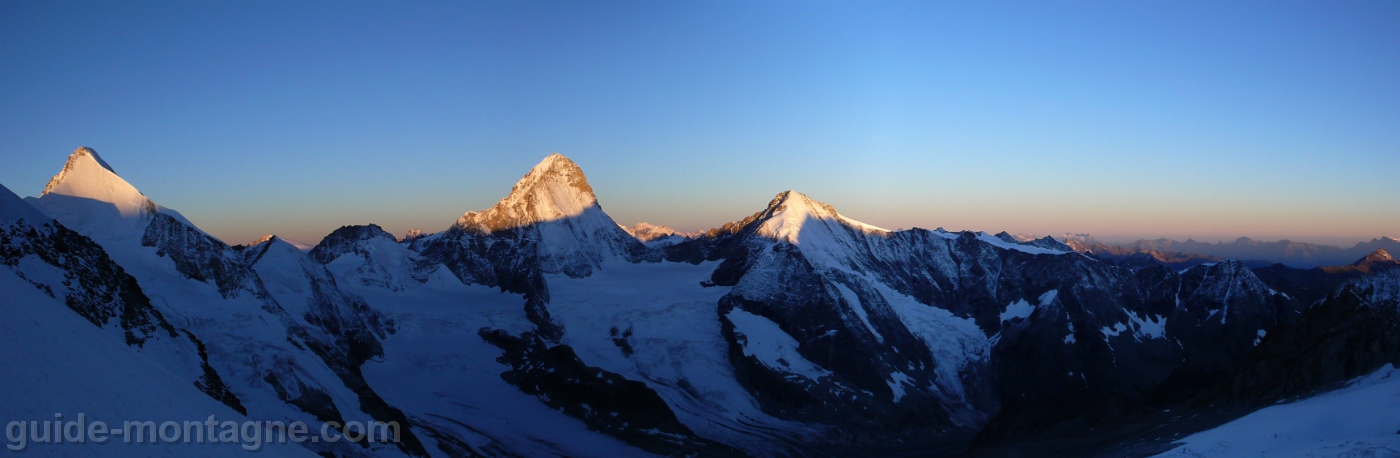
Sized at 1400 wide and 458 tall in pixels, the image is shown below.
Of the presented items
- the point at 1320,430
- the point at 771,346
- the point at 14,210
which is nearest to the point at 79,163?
the point at 14,210

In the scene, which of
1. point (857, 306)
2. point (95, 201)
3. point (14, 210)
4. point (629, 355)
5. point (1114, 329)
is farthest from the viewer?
point (1114, 329)

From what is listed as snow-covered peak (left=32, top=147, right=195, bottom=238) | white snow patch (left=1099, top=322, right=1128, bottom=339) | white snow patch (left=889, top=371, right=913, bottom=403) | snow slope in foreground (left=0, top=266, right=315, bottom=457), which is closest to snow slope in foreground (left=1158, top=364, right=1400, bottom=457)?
snow slope in foreground (left=0, top=266, right=315, bottom=457)

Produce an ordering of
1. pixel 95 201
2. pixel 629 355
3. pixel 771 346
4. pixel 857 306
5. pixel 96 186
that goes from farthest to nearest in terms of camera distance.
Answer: pixel 857 306 → pixel 771 346 → pixel 629 355 → pixel 96 186 → pixel 95 201

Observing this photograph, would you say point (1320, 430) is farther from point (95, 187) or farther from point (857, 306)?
point (857, 306)

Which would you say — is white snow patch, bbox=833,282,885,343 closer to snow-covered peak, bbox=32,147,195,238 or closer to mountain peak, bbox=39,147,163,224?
snow-covered peak, bbox=32,147,195,238

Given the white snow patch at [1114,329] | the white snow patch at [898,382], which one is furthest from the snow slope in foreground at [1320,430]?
the white snow patch at [1114,329]

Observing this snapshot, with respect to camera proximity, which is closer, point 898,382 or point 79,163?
point 79,163

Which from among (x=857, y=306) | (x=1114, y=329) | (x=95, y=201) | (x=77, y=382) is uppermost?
(x=95, y=201)
